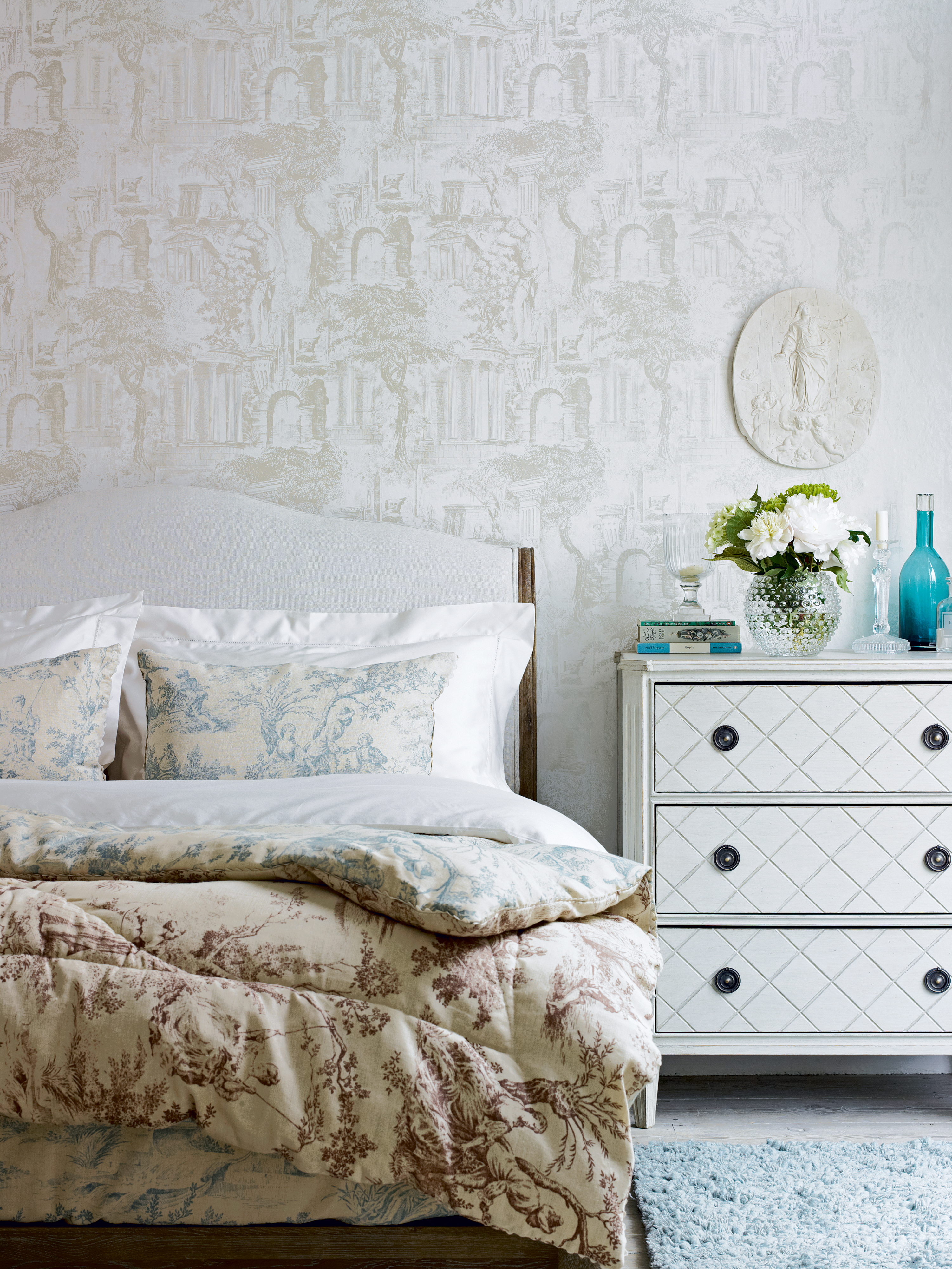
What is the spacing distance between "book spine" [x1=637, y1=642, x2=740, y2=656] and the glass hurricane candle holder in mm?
144

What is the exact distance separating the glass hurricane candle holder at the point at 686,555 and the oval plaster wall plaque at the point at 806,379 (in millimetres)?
365

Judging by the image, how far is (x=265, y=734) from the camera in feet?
6.22

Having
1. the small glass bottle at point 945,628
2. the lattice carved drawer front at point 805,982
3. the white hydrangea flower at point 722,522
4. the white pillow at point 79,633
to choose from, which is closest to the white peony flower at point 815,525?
the white hydrangea flower at point 722,522

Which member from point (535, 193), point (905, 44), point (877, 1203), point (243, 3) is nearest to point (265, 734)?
point (877, 1203)

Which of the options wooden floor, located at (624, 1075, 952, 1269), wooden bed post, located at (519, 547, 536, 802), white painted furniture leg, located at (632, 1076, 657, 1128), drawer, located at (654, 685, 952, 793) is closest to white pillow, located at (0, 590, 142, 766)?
wooden bed post, located at (519, 547, 536, 802)

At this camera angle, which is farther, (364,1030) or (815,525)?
(815,525)

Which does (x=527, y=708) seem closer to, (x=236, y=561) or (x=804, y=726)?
(x=804, y=726)

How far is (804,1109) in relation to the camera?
6.81ft

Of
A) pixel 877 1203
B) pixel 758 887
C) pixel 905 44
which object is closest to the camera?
pixel 877 1203

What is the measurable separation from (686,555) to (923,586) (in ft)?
2.03

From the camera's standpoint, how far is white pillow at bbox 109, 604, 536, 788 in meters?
2.10

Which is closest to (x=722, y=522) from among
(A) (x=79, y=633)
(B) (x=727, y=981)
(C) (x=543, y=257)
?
(C) (x=543, y=257)

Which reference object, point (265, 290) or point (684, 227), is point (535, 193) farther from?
point (265, 290)

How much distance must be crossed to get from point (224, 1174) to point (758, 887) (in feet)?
4.50
